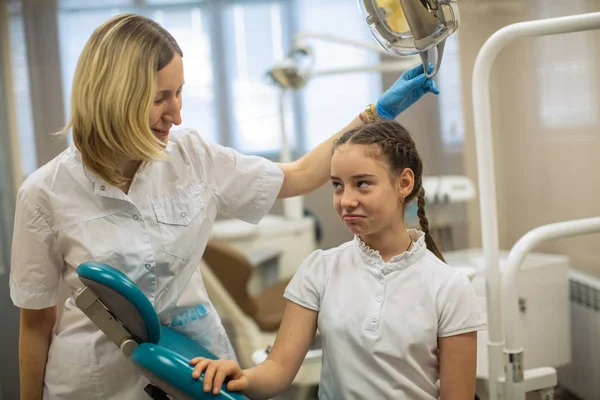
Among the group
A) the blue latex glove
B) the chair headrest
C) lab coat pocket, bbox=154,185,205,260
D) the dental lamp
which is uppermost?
the dental lamp

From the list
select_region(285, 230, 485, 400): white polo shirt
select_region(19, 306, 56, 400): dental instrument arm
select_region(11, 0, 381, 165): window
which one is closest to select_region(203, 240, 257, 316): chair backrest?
select_region(11, 0, 381, 165): window

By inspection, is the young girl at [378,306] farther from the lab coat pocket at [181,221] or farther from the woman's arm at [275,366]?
the lab coat pocket at [181,221]

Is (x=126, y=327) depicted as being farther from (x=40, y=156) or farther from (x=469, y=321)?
(x=40, y=156)

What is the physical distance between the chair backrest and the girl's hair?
1742mm

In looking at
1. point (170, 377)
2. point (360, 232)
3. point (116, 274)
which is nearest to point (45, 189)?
point (116, 274)

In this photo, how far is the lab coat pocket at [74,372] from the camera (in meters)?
1.21

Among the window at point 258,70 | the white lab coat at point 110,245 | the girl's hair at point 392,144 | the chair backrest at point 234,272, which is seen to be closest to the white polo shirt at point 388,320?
the girl's hair at point 392,144

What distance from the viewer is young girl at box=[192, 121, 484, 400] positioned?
107cm

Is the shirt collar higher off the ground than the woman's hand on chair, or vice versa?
the shirt collar

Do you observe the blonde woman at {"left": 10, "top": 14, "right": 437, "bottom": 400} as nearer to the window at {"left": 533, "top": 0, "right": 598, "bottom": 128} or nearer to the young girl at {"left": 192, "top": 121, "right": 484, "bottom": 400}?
the young girl at {"left": 192, "top": 121, "right": 484, "bottom": 400}

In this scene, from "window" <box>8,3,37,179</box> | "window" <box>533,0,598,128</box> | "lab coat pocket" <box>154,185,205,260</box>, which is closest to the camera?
"lab coat pocket" <box>154,185,205,260</box>

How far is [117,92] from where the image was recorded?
1.10 metres

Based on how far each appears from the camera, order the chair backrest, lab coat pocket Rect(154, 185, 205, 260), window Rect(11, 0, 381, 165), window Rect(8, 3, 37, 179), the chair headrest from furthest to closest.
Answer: window Rect(11, 0, 381, 165) → window Rect(8, 3, 37, 179) → the chair backrest → lab coat pocket Rect(154, 185, 205, 260) → the chair headrest

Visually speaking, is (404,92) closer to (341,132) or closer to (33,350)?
(341,132)
